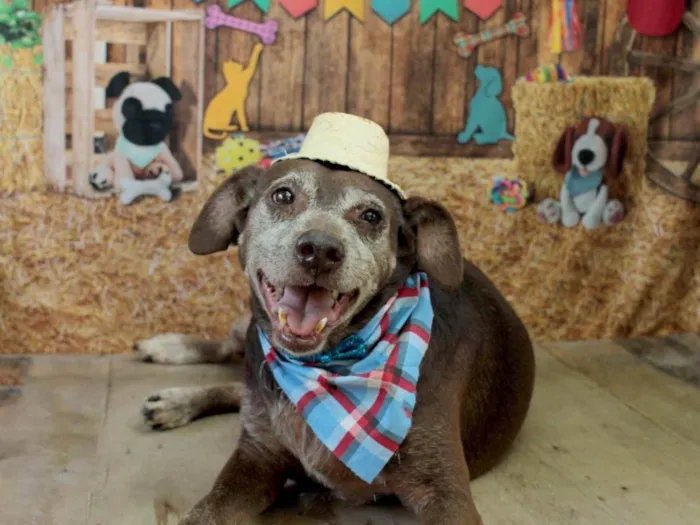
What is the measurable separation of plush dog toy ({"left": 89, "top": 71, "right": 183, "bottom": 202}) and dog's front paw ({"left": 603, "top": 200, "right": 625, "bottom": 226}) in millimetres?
1885

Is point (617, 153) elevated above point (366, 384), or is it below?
above

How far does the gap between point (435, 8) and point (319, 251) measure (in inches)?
74.4

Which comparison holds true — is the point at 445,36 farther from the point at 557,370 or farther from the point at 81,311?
the point at 81,311

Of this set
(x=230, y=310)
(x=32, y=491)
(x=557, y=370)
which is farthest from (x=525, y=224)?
(x=32, y=491)

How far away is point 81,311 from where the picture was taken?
3398mm

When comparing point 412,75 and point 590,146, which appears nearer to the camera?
point 412,75

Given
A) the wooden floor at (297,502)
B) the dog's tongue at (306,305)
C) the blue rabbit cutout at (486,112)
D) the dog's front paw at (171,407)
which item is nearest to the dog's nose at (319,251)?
the dog's tongue at (306,305)

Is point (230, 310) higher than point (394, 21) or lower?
lower

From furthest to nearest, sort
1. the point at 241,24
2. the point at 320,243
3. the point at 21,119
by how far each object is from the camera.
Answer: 1. the point at 241,24
2. the point at 21,119
3. the point at 320,243

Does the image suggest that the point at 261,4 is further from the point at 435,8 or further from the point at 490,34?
the point at 490,34

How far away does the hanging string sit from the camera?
3.57m

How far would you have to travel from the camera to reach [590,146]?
3.67 meters

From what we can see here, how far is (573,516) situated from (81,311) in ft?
6.76

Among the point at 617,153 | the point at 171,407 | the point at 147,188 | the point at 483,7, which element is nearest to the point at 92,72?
the point at 147,188
